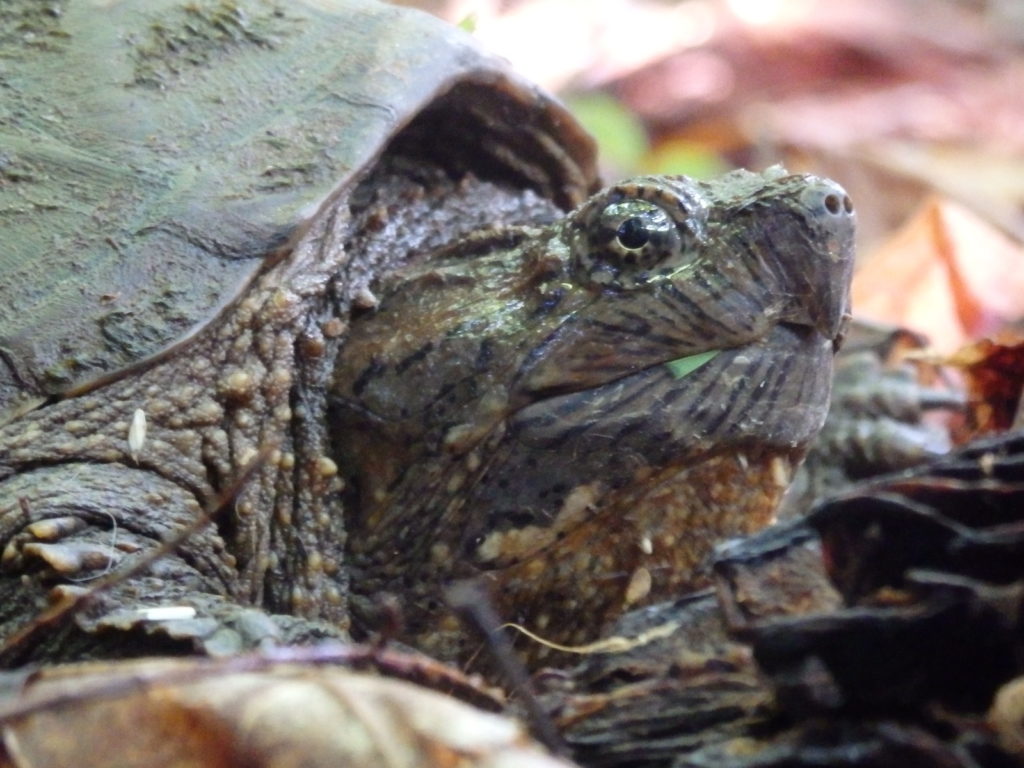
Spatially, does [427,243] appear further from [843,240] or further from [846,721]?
[846,721]

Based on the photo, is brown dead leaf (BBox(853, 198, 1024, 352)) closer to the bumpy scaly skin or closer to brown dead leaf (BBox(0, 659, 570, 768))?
the bumpy scaly skin

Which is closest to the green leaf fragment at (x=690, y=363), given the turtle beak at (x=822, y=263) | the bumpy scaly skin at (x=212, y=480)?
the turtle beak at (x=822, y=263)

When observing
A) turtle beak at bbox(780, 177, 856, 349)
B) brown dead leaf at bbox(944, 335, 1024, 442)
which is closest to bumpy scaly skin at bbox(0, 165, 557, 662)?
turtle beak at bbox(780, 177, 856, 349)

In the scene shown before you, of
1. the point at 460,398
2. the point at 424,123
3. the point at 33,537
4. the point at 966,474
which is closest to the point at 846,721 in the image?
the point at 966,474

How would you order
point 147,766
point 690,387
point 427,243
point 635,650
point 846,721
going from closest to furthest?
point 147,766 → point 846,721 → point 635,650 → point 690,387 → point 427,243

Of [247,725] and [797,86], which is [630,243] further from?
[797,86]

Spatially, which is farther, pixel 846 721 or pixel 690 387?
pixel 690 387

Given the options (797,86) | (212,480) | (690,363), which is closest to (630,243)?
(690,363)

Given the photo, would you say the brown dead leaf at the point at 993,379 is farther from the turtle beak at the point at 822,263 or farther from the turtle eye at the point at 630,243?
the turtle eye at the point at 630,243
